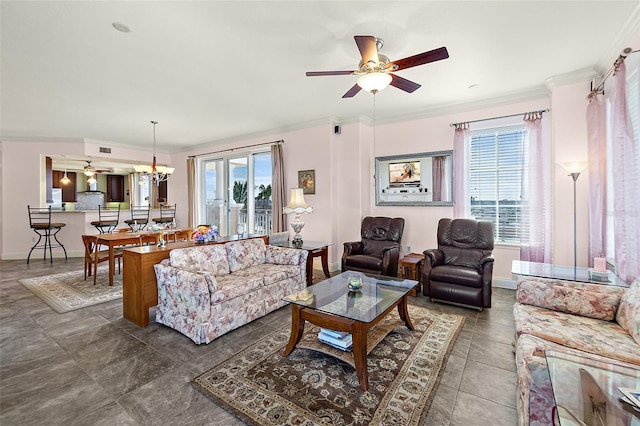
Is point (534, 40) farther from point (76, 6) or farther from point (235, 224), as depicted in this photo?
point (235, 224)

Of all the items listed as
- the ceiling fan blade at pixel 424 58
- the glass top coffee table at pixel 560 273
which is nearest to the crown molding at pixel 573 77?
the glass top coffee table at pixel 560 273

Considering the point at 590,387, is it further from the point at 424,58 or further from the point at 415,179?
the point at 415,179

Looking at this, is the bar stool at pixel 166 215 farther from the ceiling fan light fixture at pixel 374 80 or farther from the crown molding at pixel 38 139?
the ceiling fan light fixture at pixel 374 80

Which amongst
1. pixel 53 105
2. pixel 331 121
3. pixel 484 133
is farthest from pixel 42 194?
pixel 484 133

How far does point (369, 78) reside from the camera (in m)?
2.54

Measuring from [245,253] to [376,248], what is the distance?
2151 mm

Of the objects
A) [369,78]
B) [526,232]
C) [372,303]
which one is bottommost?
[372,303]

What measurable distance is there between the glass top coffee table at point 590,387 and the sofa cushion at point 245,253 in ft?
10.1

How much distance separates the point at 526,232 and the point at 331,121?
361 cm

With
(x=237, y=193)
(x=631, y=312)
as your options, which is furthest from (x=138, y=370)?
(x=237, y=193)

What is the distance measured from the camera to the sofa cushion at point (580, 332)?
1.64m

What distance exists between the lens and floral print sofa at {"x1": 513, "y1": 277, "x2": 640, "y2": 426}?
1.41m

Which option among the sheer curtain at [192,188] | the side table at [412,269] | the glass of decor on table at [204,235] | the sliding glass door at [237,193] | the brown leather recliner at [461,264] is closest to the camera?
the brown leather recliner at [461,264]

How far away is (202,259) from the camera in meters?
3.22
